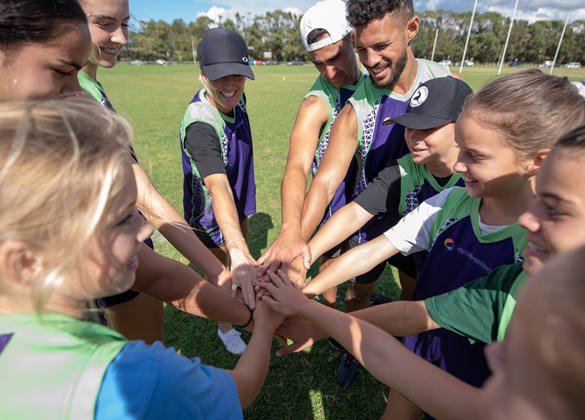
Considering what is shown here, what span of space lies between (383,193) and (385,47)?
1.22 meters

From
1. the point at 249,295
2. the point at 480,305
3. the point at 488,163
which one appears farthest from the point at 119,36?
the point at 480,305

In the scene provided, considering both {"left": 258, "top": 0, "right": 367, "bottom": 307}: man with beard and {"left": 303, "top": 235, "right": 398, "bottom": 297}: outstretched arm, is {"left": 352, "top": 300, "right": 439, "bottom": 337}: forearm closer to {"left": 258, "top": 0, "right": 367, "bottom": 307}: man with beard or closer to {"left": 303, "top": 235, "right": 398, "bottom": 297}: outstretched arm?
{"left": 303, "top": 235, "right": 398, "bottom": 297}: outstretched arm

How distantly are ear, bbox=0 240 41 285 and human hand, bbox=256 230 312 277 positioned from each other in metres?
1.72

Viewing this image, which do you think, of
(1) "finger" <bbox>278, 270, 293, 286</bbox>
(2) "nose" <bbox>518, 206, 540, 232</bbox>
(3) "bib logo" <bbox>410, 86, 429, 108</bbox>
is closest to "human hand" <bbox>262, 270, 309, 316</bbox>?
(1) "finger" <bbox>278, 270, 293, 286</bbox>

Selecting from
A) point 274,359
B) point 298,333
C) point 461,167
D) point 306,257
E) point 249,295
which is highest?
point 461,167

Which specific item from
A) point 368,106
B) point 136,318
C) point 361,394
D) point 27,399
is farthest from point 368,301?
point 27,399

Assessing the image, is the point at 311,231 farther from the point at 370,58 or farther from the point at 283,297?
the point at 370,58

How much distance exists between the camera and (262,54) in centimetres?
9919

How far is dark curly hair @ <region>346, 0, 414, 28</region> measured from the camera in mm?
2787

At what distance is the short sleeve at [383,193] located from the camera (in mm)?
2730

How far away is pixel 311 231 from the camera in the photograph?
310 centimetres

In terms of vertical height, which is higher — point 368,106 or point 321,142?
point 368,106

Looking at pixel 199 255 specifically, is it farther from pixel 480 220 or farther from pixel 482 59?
pixel 482 59

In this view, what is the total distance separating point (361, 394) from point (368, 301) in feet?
3.19
